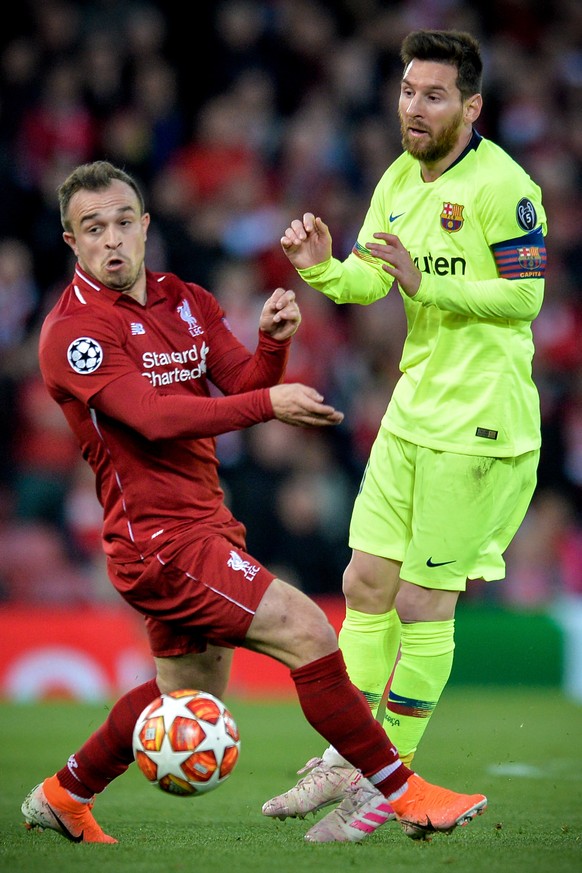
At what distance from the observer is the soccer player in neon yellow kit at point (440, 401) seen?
16.0ft

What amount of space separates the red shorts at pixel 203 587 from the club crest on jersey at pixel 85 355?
659 millimetres

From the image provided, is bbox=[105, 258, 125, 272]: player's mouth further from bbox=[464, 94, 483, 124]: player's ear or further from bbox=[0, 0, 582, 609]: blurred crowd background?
bbox=[0, 0, 582, 609]: blurred crowd background

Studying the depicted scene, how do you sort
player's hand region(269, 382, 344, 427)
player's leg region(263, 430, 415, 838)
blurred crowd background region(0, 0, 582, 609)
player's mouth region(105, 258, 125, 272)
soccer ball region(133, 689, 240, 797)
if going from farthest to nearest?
blurred crowd background region(0, 0, 582, 609) → player's leg region(263, 430, 415, 838) → player's mouth region(105, 258, 125, 272) → soccer ball region(133, 689, 240, 797) → player's hand region(269, 382, 344, 427)

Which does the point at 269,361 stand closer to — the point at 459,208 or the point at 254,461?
the point at 459,208

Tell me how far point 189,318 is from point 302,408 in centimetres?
92

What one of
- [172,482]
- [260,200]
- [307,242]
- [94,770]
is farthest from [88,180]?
[260,200]

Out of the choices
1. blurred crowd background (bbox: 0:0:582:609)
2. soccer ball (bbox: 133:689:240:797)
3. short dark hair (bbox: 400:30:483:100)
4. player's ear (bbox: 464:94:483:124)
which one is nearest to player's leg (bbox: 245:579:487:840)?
soccer ball (bbox: 133:689:240:797)

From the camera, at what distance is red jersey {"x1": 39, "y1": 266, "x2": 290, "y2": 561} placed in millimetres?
4348

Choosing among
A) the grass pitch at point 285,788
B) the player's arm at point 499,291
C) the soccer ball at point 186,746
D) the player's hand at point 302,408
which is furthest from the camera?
the player's arm at point 499,291

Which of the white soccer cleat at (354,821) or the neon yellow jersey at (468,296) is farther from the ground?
the neon yellow jersey at (468,296)

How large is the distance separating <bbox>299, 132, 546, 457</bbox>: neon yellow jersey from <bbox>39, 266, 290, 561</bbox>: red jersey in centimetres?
51

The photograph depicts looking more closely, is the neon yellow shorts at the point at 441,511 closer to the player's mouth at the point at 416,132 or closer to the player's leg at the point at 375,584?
the player's leg at the point at 375,584

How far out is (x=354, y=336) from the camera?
A: 11.1 m

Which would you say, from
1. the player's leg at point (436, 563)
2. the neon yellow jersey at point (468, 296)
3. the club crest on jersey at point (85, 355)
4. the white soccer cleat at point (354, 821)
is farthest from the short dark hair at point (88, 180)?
the white soccer cleat at point (354, 821)
